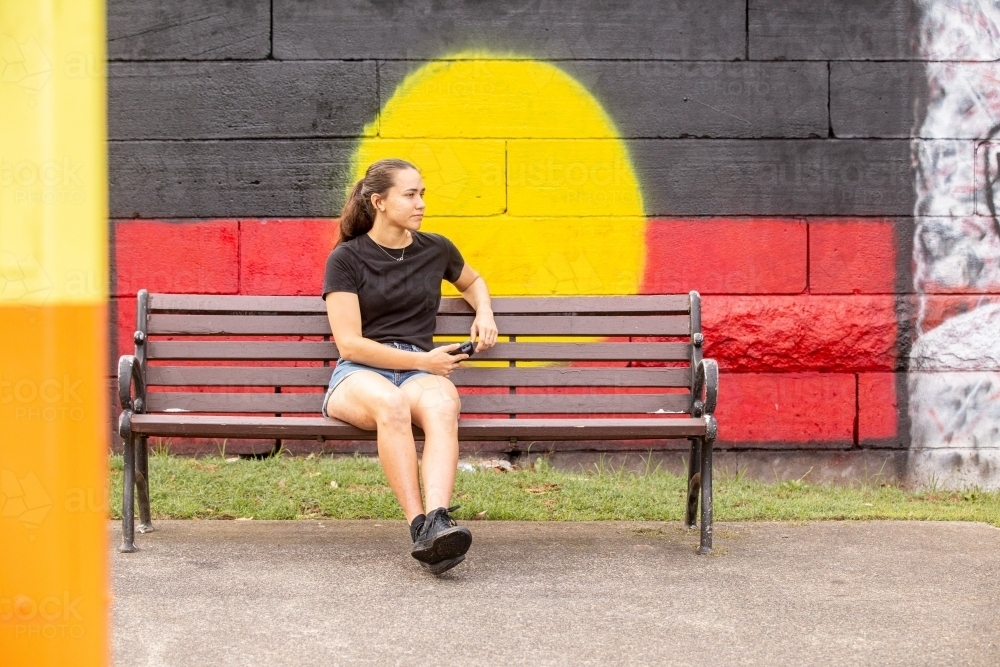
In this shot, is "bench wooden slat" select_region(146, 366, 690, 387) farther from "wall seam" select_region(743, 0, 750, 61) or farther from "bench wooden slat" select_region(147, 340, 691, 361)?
"wall seam" select_region(743, 0, 750, 61)

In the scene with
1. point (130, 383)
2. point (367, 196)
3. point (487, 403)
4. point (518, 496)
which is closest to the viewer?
point (130, 383)

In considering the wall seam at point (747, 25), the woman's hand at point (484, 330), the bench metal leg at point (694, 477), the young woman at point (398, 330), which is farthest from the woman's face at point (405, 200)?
the wall seam at point (747, 25)

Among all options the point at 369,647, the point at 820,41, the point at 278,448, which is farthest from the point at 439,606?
the point at 820,41

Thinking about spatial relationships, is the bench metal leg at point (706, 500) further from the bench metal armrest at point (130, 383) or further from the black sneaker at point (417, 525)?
the bench metal armrest at point (130, 383)

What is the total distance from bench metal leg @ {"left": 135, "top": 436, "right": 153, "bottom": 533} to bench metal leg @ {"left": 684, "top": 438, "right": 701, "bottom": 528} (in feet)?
6.51

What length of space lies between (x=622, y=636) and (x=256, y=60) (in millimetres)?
3593

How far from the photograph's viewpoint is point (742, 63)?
212 inches

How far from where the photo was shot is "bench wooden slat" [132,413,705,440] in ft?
12.3

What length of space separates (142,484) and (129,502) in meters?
0.25

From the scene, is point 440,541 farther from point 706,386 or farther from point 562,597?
point 706,386

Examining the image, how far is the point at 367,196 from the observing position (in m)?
4.06

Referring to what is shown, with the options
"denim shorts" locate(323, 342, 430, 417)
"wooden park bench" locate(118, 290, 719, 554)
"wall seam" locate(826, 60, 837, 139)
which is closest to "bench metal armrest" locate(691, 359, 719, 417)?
"wooden park bench" locate(118, 290, 719, 554)

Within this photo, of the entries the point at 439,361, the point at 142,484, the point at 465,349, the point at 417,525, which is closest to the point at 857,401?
the point at 465,349

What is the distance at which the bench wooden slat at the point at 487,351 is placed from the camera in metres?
4.15
